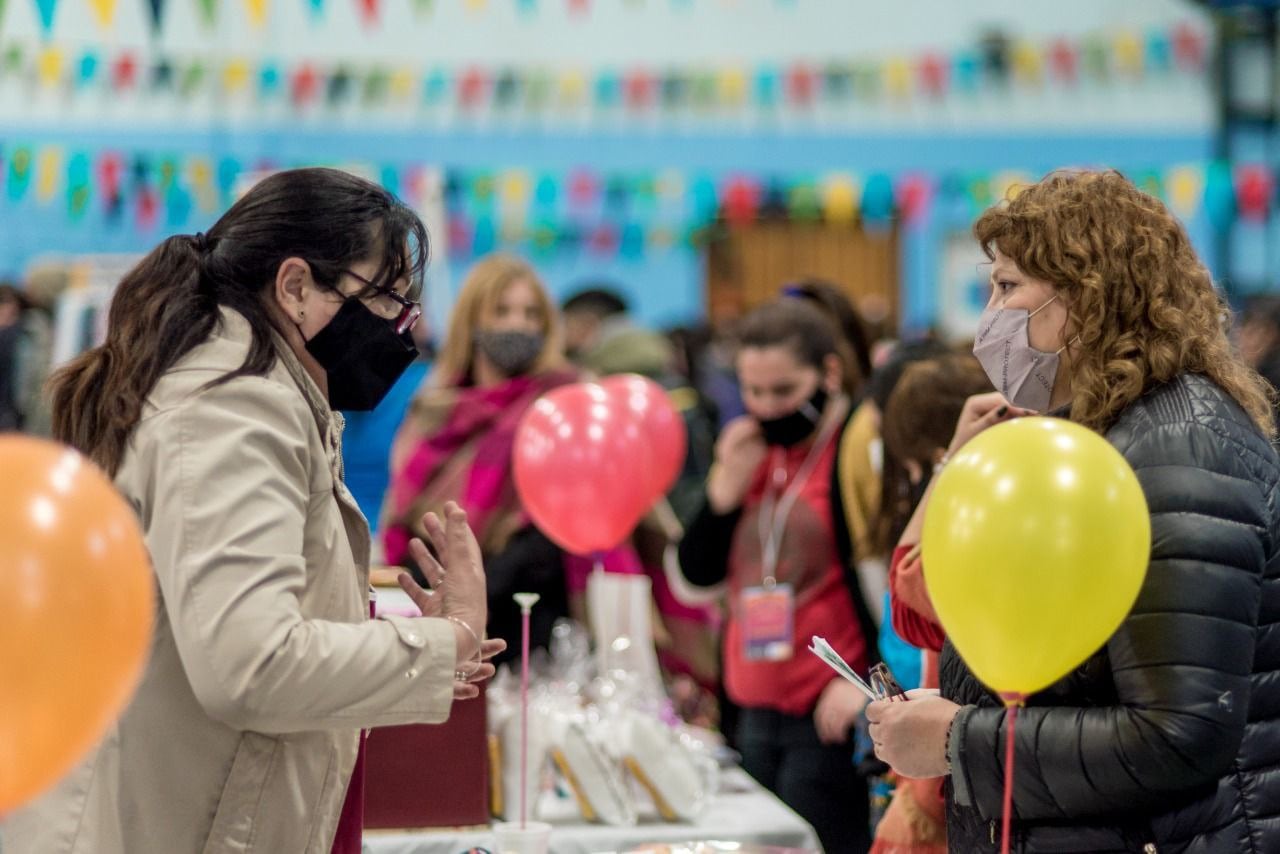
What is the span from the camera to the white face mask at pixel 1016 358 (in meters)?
1.84

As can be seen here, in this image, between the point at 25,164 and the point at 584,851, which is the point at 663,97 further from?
the point at 584,851

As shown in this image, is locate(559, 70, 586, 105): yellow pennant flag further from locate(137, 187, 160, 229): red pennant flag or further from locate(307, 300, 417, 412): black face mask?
locate(307, 300, 417, 412): black face mask

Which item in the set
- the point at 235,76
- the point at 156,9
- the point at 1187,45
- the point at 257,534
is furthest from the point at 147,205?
the point at 257,534

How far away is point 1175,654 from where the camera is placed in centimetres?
160

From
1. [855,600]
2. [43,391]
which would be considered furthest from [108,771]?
[855,600]

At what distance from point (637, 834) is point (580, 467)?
79 cm

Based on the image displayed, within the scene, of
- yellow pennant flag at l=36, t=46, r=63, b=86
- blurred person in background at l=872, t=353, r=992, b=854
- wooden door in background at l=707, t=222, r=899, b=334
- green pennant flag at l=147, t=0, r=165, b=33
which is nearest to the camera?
blurred person in background at l=872, t=353, r=992, b=854

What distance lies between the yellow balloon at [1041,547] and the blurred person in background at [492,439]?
197 cm

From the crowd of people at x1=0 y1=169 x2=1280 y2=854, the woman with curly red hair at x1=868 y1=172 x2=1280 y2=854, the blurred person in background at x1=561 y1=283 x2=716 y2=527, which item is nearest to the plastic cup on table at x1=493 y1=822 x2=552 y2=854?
the crowd of people at x1=0 y1=169 x2=1280 y2=854

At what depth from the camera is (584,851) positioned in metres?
2.54

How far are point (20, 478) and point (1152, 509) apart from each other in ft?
3.64

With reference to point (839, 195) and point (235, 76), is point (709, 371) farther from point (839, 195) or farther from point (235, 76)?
point (235, 76)

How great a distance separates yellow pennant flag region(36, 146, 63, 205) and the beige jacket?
6.99 metres

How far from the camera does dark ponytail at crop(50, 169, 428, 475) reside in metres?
1.74
